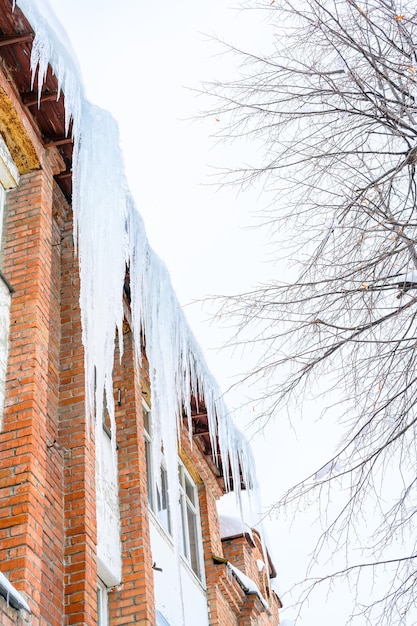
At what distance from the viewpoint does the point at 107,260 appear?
22.4 ft

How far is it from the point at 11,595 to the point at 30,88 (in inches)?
168

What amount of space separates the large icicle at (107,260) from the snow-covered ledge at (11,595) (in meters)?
1.75

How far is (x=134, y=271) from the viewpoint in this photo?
771 cm

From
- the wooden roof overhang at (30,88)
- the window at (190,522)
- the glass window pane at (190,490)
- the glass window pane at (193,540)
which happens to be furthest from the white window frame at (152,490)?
the wooden roof overhang at (30,88)

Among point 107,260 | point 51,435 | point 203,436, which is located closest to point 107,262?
point 107,260

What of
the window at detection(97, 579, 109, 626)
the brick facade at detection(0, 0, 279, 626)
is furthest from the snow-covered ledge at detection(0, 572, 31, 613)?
the window at detection(97, 579, 109, 626)

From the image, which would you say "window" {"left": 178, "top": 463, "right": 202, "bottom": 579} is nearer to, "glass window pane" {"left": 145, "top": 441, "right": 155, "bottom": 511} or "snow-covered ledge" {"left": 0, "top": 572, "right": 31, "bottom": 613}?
"glass window pane" {"left": 145, "top": 441, "right": 155, "bottom": 511}

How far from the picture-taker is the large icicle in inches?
255

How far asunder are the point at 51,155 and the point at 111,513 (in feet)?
10.9

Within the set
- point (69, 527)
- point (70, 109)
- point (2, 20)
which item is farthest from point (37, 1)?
point (69, 527)

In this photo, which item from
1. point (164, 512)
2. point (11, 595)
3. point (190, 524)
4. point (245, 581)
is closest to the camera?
point (11, 595)

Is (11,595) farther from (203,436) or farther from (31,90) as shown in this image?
(203,436)

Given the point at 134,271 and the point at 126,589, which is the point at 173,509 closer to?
the point at 126,589

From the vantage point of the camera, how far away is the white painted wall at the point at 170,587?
8.13 meters
